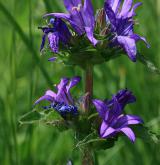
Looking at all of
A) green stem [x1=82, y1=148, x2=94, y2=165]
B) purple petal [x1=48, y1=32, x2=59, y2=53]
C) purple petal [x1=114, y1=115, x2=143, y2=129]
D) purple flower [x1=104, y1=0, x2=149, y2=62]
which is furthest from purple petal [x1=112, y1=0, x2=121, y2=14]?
green stem [x1=82, y1=148, x2=94, y2=165]

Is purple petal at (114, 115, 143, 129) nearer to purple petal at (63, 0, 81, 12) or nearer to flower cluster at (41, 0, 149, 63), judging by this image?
flower cluster at (41, 0, 149, 63)

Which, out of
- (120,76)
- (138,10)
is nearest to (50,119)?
(120,76)

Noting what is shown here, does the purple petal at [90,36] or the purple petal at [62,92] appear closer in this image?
the purple petal at [90,36]

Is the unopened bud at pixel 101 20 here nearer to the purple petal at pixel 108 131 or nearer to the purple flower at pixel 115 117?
the purple flower at pixel 115 117

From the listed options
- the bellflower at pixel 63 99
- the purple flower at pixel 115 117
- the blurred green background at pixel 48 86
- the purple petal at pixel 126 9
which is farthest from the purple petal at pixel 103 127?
the blurred green background at pixel 48 86

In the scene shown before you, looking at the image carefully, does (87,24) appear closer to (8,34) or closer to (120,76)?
(120,76)

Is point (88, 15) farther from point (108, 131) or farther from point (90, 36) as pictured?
point (108, 131)

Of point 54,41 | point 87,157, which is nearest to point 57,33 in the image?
point 54,41
